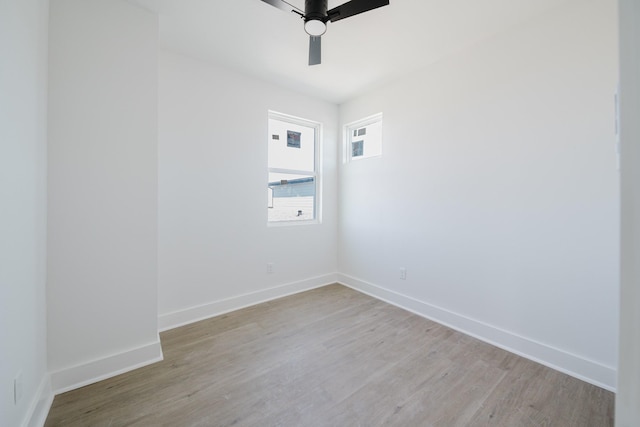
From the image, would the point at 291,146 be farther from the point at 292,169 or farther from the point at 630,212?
the point at 630,212

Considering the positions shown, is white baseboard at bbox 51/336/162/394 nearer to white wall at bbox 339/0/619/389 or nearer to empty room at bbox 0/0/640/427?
empty room at bbox 0/0/640/427

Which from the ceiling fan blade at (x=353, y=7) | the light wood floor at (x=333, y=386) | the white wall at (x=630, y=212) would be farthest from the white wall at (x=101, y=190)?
the white wall at (x=630, y=212)

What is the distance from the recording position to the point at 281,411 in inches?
58.9

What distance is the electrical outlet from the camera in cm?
119

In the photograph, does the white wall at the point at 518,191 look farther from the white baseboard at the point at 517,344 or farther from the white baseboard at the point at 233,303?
the white baseboard at the point at 233,303

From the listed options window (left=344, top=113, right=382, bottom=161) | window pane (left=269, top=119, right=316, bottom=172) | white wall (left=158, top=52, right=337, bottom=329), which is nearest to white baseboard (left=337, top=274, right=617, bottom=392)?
white wall (left=158, top=52, right=337, bottom=329)

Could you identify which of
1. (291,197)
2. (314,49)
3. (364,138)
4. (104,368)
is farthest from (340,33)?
(104,368)

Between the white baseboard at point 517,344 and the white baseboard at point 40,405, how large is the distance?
9.57 feet

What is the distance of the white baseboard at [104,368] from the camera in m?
1.66

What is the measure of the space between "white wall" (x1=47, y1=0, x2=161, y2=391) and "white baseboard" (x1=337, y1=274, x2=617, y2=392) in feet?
8.14

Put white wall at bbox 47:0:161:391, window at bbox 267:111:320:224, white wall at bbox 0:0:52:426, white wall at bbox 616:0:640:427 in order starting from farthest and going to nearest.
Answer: window at bbox 267:111:320:224 → white wall at bbox 47:0:161:391 → white wall at bbox 0:0:52:426 → white wall at bbox 616:0:640:427

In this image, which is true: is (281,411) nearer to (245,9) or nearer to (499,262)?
(499,262)

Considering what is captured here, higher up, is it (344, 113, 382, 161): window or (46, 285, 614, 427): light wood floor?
(344, 113, 382, 161): window

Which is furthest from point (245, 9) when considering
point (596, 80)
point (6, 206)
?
point (596, 80)
